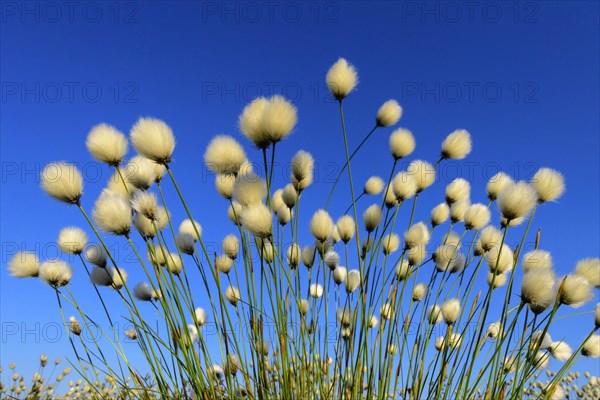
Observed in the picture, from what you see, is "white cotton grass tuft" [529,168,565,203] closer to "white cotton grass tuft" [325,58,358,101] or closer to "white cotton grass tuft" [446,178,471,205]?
"white cotton grass tuft" [446,178,471,205]

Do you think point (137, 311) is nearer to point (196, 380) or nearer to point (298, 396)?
Answer: point (196, 380)

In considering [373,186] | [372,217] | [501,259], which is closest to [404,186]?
[372,217]

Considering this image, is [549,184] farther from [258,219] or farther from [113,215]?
[113,215]

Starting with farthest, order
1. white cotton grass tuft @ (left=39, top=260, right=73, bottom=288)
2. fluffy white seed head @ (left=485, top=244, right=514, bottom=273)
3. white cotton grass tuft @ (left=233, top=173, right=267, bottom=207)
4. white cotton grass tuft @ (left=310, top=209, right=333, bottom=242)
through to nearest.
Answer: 1. white cotton grass tuft @ (left=310, top=209, right=333, bottom=242)
2. white cotton grass tuft @ (left=39, top=260, right=73, bottom=288)
3. fluffy white seed head @ (left=485, top=244, right=514, bottom=273)
4. white cotton grass tuft @ (left=233, top=173, right=267, bottom=207)

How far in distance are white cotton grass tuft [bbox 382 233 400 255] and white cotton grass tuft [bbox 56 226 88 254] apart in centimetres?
180

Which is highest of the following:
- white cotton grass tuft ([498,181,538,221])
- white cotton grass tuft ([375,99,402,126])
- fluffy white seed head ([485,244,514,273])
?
white cotton grass tuft ([375,99,402,126])

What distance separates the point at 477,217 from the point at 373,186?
72 centimetres

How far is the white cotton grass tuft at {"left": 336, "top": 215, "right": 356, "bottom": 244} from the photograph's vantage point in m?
3.10

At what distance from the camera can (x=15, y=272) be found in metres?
2.83

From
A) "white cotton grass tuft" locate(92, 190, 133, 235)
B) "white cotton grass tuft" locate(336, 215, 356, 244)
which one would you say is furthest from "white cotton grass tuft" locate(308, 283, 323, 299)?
"white cotton grass tuft" locate(92, 190, 133, 235)

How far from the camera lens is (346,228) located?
3096 mm

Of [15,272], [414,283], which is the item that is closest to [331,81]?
[414,283]

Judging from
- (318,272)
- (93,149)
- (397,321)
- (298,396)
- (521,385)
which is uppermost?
(93,149)

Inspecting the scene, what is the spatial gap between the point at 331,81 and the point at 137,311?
61.5 inches
